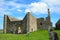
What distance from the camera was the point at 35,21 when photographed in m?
61.4

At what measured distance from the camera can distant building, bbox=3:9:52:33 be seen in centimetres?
5826

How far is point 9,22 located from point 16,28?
2958mm

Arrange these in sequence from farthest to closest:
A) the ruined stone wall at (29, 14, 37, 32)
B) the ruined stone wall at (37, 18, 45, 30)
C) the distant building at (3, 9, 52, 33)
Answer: the ruined stone wall at (37, 18, 45, 30) → the ruined stone wall at (29, 14, 37, 32) → the distant building at (3, 9, 52, 33)

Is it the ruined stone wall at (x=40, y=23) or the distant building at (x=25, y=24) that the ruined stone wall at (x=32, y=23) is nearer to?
the distant building at (x=25, y=24)

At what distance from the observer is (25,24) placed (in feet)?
193

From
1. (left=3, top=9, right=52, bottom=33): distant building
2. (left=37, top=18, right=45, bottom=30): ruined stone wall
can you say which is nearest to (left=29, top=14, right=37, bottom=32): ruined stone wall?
(left=3, top=9, right=52, bottom=33): distant building

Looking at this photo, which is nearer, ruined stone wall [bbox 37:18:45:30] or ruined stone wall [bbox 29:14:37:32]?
ruined stone wall [bbox 29:14:37:32]

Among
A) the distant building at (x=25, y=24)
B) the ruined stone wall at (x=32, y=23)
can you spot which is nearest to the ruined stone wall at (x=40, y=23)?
the distant building at (x=25, y=24)

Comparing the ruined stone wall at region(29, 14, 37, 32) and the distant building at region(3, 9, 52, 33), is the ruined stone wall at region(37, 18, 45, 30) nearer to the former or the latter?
the distant building at region(3, 9, 52, 33)

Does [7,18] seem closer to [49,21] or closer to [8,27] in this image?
[8,27]

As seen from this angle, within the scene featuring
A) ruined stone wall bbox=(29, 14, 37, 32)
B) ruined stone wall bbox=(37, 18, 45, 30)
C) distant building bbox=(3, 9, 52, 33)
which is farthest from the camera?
ruined stone wall bbox=(37, 18, 45, 30)

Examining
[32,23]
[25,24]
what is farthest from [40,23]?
[25,24]

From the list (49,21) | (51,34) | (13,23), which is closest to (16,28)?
(13,23)

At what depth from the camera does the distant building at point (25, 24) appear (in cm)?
5826
